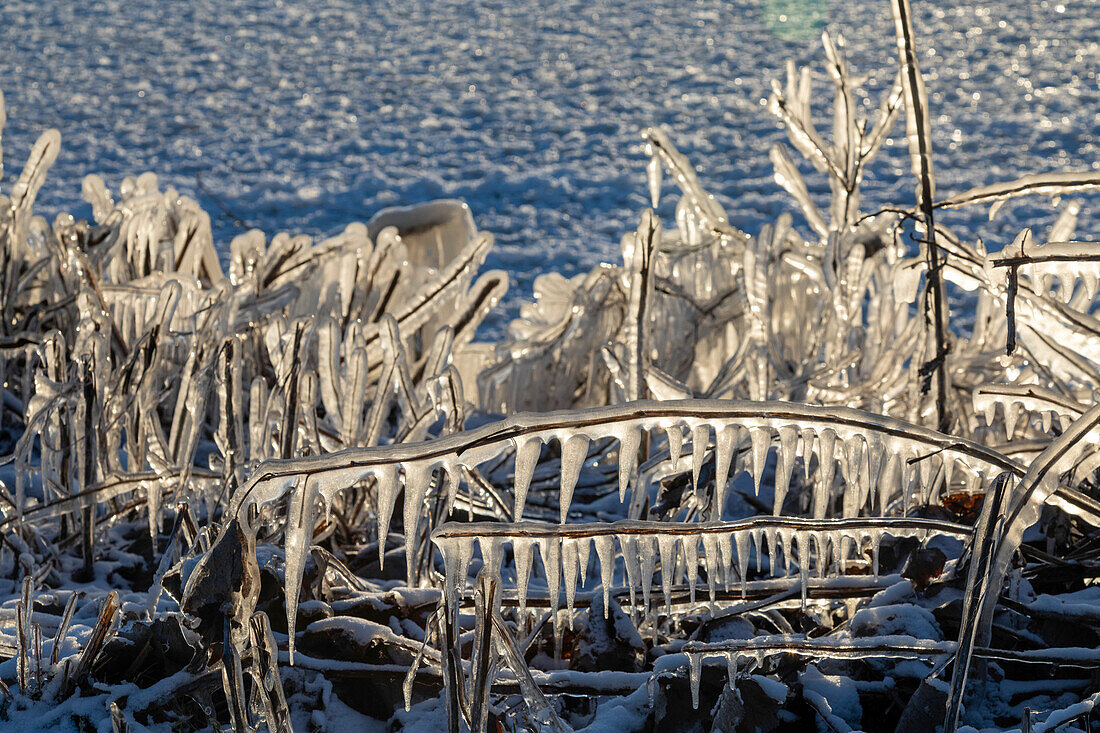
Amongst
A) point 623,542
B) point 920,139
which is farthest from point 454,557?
point 920,139

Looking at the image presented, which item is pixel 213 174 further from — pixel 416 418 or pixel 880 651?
pixel 880 651

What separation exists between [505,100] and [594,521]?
14.3 ft

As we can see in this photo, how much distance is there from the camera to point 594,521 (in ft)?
4.58

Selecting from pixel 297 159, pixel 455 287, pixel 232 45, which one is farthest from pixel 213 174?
pixel 455 287

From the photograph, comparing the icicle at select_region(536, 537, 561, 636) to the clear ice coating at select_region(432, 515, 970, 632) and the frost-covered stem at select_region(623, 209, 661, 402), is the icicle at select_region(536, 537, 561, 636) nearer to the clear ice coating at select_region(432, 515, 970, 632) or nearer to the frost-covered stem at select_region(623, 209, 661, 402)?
the clear ice coating at select_region(432, 515, 970, 632)

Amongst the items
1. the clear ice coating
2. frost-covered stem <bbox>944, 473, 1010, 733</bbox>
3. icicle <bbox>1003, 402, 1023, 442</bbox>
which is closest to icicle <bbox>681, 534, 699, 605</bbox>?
the clear ice coating

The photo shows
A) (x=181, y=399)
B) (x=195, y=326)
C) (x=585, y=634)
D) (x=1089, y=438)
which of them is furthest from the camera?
(x=195, y=326)

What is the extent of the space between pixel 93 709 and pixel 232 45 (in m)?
6.09

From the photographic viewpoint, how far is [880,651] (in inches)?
36.6

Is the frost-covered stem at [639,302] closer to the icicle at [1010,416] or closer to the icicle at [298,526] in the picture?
the icicle at [1010,416]

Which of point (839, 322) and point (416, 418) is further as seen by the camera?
point (839, 322)

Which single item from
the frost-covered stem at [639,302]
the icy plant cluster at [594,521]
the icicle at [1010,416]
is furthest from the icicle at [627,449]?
→ the frost-covered stem at [639,302]

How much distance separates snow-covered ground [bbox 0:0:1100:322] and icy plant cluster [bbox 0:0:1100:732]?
6.23ft

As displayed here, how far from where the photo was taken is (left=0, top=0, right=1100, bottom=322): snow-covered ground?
167 inches
